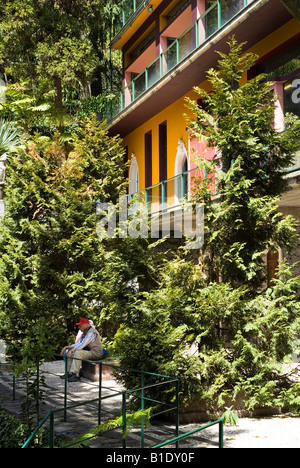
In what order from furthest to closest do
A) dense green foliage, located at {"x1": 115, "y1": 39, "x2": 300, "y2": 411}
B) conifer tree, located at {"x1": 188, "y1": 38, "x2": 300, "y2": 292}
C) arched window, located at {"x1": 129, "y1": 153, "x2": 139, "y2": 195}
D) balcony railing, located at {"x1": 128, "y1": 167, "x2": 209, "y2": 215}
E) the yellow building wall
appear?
arched window, located at {"x1": 129, "y1": 153, "x2": 139, "y2": 195}, balcony railing, located at {"x1": 128, "y1": 167, "x2": 209, "y2": 215}, the yellow building wall, conifer tree, located at {"x1": 188, "y1": 38, "x2": 300, "y2": 292}, dense green foliage, located at {"x1": 115, "y1": 39, "x2": 300, "y2": 411}

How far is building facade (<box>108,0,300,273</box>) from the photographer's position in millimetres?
15992

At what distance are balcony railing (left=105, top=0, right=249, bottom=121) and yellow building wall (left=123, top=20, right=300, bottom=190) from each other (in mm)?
1240

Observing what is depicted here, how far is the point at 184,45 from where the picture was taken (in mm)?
20828

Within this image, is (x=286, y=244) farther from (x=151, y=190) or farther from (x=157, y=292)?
(x=151, y=190)

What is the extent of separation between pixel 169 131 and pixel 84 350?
1328 centimetres

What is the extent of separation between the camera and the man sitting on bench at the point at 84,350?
43.8ft

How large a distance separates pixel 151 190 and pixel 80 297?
5569mm

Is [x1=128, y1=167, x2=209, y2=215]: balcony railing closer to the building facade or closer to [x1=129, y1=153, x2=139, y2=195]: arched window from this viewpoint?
the building facade

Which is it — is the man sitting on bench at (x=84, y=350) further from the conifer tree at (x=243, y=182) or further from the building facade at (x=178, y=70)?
the building facade at (x=178, y=70)

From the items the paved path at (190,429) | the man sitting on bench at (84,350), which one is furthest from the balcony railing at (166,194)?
the paved path at (190,429)

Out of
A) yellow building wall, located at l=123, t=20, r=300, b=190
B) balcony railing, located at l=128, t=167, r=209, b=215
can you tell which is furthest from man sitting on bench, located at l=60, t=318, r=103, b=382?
yellow building wall, located at l=123, t=20, r=300, b=190

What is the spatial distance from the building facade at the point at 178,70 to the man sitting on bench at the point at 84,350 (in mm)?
4452

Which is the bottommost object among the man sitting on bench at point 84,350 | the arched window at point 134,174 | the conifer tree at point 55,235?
the man sitting on bench at point 84,350

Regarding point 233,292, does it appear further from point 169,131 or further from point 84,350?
point 169,131
